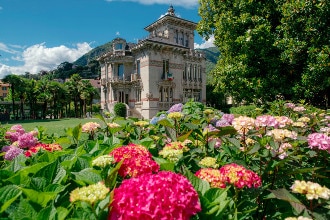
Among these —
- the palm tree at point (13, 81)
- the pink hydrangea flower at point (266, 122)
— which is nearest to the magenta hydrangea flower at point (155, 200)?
the pink hydrangea flower at point (266, 122)

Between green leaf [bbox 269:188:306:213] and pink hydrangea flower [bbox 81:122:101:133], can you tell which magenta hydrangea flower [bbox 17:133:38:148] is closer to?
pink hydrangea flower [bbox 81:122:101:133]

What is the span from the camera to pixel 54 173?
1.53 metres

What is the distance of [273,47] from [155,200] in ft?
42.2

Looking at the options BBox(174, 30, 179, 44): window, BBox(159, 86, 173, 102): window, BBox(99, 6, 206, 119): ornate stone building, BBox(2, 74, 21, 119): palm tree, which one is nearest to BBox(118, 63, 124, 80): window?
BBox(99, 6, 206, 119): ornate stone building

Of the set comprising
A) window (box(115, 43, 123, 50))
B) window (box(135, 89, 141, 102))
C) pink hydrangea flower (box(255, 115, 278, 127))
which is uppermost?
window (box(115, 43, 123, 50))

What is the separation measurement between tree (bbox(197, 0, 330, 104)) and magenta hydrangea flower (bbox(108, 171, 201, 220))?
38.9ft

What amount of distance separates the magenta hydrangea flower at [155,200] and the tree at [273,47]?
11851 millimetres

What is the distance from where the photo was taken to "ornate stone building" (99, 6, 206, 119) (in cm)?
3145

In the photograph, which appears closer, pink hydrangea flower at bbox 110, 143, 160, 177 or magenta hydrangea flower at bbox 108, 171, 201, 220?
magenta hydrangea flower at bbox 108, 171, 201, 220

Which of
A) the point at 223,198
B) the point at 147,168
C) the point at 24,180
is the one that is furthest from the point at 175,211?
the point at 24,180

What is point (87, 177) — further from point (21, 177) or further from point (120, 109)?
point (120, 109)

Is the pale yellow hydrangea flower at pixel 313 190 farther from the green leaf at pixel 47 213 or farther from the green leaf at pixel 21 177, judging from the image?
the green leaf at pixel 21 177

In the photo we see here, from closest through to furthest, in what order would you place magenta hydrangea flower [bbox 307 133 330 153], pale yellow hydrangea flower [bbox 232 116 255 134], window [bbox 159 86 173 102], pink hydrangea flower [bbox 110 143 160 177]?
pink hydrangea flower [bbox 110 143 160 177], magenta hydrangea flower [bbox 307 133 330 153], pale yellow hydrangea flower [bbox 232 116 255 134], window [bbox 159 86 173 102]

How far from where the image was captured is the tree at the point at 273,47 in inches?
431
